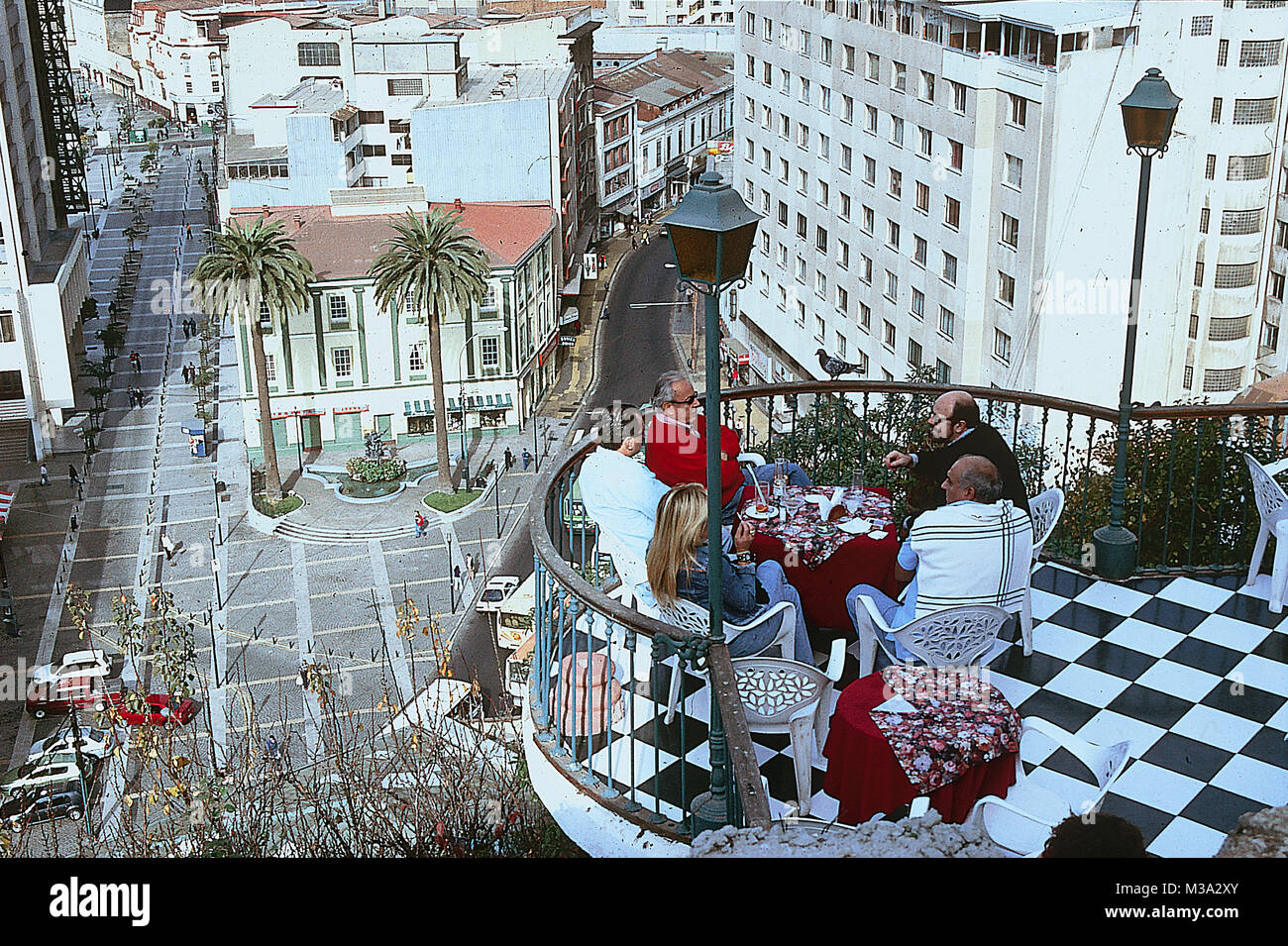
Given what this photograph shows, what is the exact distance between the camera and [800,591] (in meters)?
8.95

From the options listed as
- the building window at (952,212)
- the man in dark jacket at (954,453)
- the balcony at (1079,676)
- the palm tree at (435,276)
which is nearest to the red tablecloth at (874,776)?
the balcony at (1079,676)

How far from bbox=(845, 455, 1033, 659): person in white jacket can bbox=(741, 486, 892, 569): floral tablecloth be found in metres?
1.05

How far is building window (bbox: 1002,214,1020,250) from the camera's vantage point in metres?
38.9

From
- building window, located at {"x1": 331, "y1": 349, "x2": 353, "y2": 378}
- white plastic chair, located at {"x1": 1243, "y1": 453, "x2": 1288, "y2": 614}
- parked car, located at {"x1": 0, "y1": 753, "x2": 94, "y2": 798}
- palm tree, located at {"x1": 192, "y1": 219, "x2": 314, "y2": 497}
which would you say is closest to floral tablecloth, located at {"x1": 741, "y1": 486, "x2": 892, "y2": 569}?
white plastic chair, located at {"x1": 1243, "y1": 453, "x2": 1288, "y2": 614}

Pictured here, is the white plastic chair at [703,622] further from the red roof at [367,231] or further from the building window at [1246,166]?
the red roof at [367,231]

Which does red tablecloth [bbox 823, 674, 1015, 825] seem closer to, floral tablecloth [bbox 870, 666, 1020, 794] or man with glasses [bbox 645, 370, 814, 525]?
floral tablecloth [bbox 870, 666, 1020, 794]

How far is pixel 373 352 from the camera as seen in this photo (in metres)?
52.7

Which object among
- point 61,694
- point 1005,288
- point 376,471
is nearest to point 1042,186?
point 1005,288

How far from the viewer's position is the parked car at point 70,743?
2997cm

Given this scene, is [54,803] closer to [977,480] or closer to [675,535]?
[675,535]
